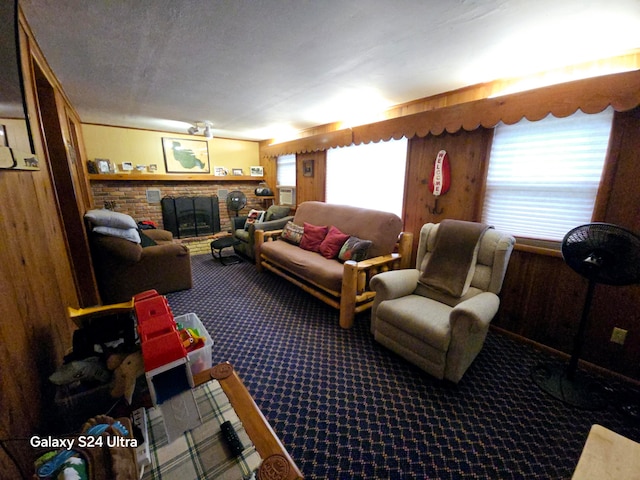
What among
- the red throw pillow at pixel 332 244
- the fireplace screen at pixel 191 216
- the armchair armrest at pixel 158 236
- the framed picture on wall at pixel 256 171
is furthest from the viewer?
the framed picture on wall at pixel 256 171

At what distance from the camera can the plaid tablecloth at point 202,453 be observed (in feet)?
2.76

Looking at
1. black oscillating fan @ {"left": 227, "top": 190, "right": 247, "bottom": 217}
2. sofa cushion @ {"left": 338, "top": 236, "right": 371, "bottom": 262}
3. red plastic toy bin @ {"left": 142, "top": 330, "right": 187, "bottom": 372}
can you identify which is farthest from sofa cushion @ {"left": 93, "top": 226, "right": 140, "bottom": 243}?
black oscillating fan @ {"left": 227, "top": 190, "right": 247, "bottom": 217}

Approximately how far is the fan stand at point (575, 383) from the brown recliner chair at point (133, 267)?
3548mm

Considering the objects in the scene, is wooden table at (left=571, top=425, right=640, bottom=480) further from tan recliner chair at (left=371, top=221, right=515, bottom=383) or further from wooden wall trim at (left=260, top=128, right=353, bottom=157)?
wooden wall trim at (left=260, top=128, right=353, bottom=157)

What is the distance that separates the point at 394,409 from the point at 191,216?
5.27m

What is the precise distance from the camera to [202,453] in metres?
0.90

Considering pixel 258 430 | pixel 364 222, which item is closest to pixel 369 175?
pixel 364 222

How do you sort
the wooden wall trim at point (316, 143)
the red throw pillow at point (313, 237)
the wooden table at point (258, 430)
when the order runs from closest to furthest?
the wooden table at point (258, 430), the red throw pillow at point (313, 237), the wooden wall trim at point (316, 143)

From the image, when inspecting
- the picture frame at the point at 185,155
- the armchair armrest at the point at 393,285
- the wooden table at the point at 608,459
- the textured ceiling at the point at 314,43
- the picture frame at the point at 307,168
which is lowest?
the armchair armrest at the point at 393,285

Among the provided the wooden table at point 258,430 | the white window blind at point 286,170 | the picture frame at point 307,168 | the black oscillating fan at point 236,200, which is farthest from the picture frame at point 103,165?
the wooden table at point 258,430

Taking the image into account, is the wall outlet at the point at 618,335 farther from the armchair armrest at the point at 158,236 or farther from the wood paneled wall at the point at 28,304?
the armchair armrest at the point at 158,236

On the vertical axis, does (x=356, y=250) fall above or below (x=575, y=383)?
above

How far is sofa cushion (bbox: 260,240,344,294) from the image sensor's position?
2.52m

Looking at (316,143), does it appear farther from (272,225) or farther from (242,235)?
(242,235)
